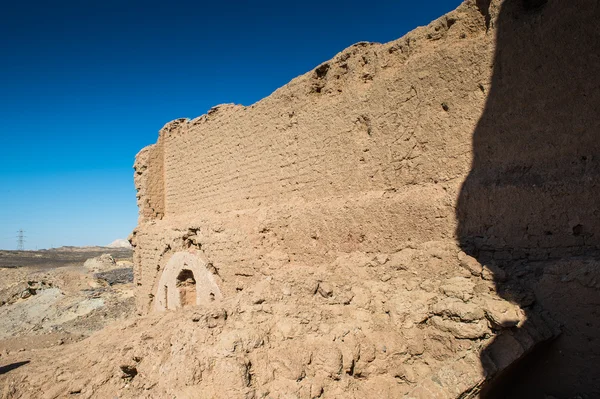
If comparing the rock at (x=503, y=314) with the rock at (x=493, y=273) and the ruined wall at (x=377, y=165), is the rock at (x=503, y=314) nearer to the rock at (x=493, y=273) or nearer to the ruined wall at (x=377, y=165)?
the rock at (x=493, y=273)

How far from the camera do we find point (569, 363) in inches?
89.4

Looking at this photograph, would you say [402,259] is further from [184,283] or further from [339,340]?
[184,283]

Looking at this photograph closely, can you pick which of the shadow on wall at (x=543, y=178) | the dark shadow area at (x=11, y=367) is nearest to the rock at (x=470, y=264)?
the shadow on wall at (x=543, y=178)

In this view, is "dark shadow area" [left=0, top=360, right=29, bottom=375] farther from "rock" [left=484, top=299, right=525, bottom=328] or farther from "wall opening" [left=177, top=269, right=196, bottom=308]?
"rock" [left=484, top=299, right=525, bottom=328]

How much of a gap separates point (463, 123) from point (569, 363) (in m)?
1.90

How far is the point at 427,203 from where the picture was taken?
3309mm

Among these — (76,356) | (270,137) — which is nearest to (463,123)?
(270,137)

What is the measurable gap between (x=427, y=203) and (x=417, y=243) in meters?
0.35

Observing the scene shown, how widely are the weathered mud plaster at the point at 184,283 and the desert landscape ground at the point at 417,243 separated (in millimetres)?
828

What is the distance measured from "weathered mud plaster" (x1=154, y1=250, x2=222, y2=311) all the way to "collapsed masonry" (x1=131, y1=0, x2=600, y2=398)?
2.90 feet

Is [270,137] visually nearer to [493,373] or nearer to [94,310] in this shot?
[493,373]

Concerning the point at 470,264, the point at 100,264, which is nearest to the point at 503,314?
the point at 470,264

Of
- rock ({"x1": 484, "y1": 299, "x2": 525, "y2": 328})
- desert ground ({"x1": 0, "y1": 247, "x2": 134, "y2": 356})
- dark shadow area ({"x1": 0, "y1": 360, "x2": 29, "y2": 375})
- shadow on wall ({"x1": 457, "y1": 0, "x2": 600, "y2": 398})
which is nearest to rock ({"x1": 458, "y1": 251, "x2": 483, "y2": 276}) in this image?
shadow on wall ({"x1": 457, "y1": 0, "x2": 600, "y2": 398})

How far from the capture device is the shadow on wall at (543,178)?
231 centimetres
